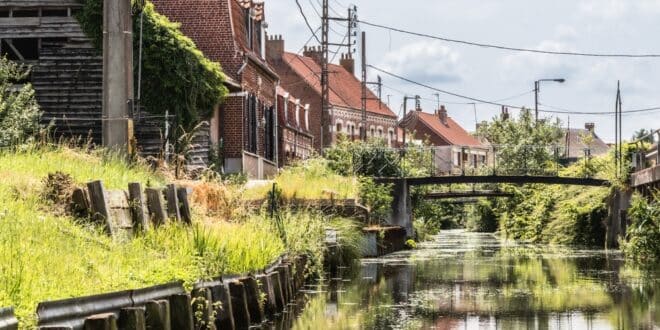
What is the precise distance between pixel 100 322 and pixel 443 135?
10242 centimetres

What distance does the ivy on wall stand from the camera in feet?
118

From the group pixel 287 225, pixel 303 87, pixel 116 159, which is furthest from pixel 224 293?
pixel 303 87

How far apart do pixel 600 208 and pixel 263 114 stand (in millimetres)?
14446

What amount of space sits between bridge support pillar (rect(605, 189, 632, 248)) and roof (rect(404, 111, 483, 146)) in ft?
209

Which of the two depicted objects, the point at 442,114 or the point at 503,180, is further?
the point at 442,114

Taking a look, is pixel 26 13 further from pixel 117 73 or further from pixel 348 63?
pixel 348 63

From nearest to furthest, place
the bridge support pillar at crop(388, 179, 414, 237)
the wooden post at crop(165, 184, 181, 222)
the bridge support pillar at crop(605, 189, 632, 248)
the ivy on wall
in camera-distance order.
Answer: the wooden post at crop(165, 184, 181, 222) → the ivy on wall → the bridge support pillar at crop(605, 189, 632, 248) → the bridge support pillar at crop(388, 179, 414, 237)

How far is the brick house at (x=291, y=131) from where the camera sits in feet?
189

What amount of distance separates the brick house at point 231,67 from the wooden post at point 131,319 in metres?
29.5

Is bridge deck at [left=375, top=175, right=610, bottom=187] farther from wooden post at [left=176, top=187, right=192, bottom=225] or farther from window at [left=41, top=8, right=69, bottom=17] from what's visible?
wooden post at [left=176, top=187, right=192, bottom=225]

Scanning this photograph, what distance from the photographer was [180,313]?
1233 centimetres

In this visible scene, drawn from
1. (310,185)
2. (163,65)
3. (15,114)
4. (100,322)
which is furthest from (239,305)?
(163,65)

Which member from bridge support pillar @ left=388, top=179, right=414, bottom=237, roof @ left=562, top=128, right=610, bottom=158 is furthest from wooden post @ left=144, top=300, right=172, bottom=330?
roof @ left=562, top=128, right=610, bottom=158

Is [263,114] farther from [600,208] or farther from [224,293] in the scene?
[224,293]
